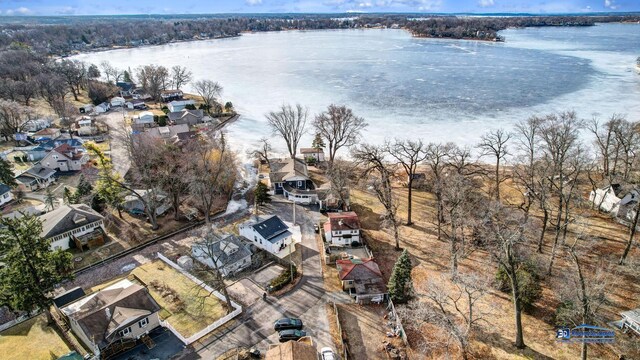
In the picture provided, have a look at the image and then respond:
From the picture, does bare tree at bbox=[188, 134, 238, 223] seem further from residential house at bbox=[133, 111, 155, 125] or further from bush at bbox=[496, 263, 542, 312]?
residential house at bbox=[133, 111, 155, 125]

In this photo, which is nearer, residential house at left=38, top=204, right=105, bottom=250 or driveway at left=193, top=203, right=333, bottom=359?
driveway at left=193, top=203, right=333, bottom=359

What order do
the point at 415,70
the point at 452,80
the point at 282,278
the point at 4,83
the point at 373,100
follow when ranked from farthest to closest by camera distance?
the point at 415,70
the point at 452,80
the point at 4,83
the point at 373,100
the point at 282,278

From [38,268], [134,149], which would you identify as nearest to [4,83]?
[134,149]

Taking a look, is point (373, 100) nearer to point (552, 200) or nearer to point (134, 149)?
point (552, 200)

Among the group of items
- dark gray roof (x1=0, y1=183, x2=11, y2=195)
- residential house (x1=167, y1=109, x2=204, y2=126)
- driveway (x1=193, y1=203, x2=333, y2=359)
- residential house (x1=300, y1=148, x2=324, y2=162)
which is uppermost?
residential house (x1=167, y1=109, x2=204, y2=126)

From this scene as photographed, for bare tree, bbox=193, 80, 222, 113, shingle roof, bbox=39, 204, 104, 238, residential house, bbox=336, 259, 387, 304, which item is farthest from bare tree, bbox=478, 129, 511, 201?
bare tree, bbox=193, 80, 222, 113

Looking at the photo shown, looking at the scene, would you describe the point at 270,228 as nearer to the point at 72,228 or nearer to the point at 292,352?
the point at 292,352

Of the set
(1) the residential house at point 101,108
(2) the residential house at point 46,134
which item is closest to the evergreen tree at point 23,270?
(2) the residential house at point 46,134
